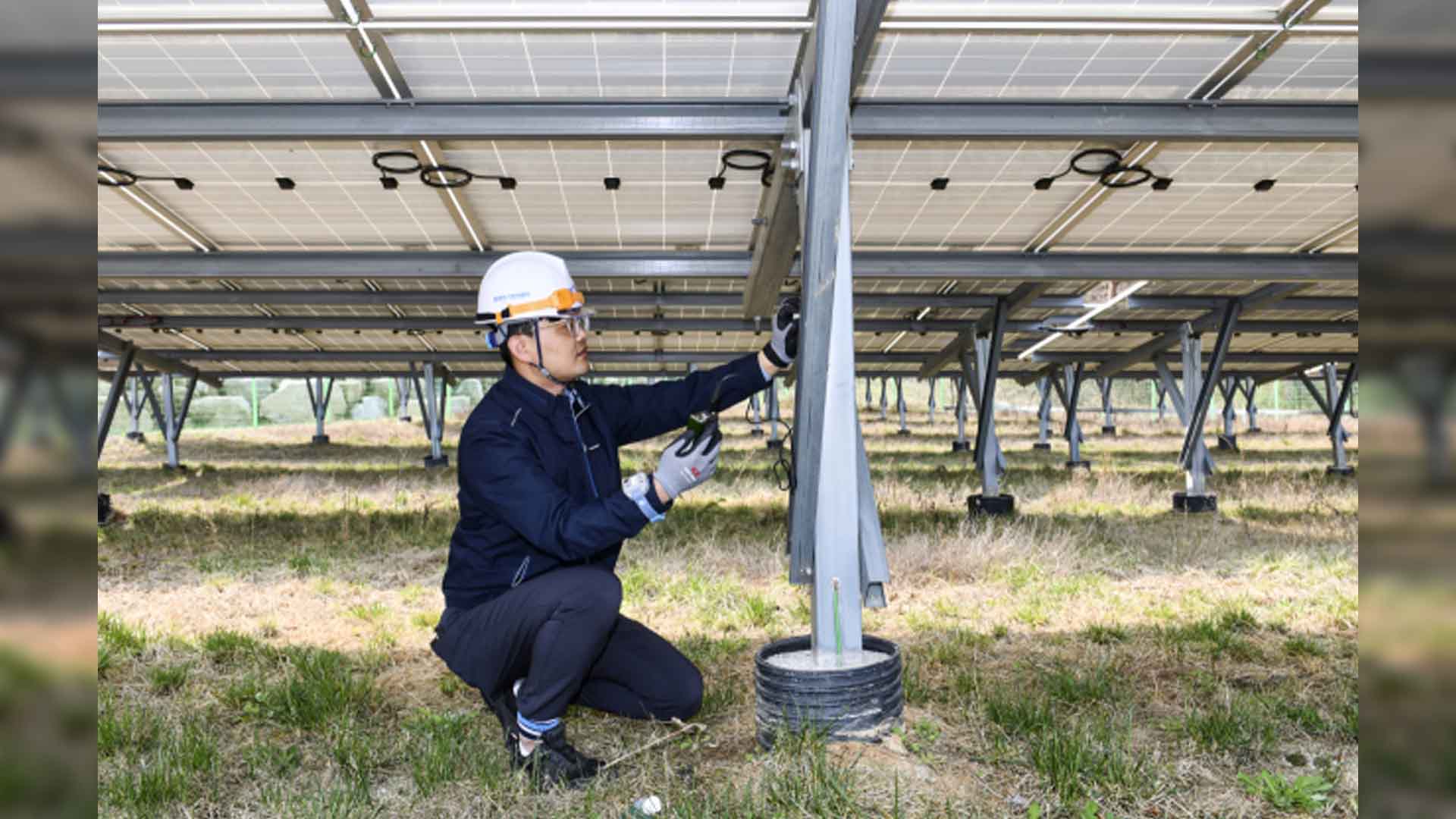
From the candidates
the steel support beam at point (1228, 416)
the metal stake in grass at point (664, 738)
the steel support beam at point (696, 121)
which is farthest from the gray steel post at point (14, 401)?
the steel support beam at point (1228, 416)

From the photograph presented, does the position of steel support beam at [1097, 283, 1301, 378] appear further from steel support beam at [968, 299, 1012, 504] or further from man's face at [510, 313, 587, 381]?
man's face at [510, 313, 587, 381]

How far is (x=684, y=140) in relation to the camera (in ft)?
23.6

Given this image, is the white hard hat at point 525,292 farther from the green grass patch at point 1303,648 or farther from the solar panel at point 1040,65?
the green grass patch at point 1303,648

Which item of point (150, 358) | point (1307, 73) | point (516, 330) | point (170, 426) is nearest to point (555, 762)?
point (516, 330)

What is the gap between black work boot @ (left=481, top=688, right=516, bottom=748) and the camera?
442 centimetres

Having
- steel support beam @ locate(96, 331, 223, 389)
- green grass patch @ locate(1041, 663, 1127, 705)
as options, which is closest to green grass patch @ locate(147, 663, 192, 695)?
green grass patch @ locate(1041, 663, 1127, 705)

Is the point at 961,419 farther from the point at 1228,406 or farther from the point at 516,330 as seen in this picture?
the point at 516,330

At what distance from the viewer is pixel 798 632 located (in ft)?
20.5

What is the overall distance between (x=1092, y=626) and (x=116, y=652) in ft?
18.1

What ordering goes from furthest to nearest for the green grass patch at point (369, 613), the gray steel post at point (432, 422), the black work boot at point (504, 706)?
the gray steel post at point (432, 422), the green grass patch at point (369, 613), the black work boot at point (504, 706)

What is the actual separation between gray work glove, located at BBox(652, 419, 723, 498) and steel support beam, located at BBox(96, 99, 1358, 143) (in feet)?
10.6

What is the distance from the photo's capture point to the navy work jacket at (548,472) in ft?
13.2

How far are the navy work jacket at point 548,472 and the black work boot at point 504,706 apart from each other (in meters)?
0.41

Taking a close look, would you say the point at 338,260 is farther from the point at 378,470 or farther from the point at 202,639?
the point at 378,470
